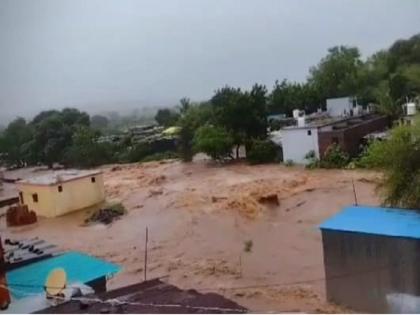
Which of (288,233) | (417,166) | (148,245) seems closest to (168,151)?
(148,245)

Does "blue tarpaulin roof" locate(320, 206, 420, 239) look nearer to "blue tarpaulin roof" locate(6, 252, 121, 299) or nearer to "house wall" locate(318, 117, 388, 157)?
"house wall" locate(318, 117, 388, 157)

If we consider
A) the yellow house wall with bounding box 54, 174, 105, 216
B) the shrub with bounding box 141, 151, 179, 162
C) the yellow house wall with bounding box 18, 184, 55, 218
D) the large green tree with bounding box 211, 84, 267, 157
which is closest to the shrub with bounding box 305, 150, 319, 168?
the large green tree with bounding box 211, 84, 267, 157

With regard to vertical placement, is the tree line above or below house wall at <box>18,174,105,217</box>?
above

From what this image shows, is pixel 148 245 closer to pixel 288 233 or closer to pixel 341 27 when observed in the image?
pixel 288 233

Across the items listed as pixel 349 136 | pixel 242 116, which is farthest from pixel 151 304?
pixel 242 116

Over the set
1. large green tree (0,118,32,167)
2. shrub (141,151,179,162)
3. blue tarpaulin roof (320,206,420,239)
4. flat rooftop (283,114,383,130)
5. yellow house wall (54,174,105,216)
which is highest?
large green tree (0,118,32,167)

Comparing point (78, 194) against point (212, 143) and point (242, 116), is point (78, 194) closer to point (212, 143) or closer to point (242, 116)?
point (212, 143)
